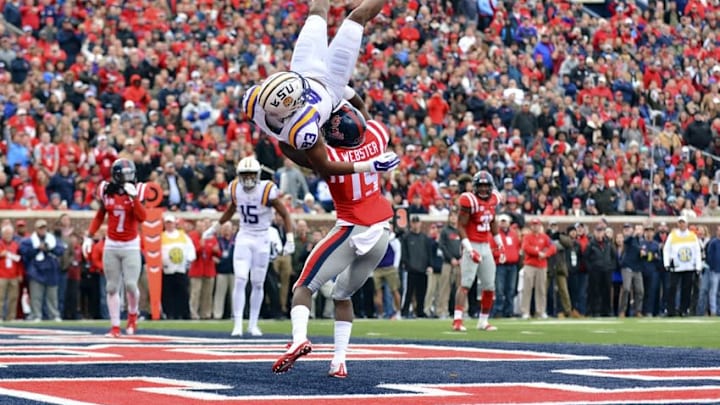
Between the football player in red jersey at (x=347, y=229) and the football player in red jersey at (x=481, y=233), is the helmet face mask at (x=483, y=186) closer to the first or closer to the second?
the football player in red jersey at (x=481, y=233)

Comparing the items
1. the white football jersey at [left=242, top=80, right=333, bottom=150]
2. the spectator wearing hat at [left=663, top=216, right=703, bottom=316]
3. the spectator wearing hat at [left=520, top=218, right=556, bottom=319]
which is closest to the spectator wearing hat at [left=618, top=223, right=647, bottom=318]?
the spectator wearing hat at [left=663, top=216, right=703, bottom=316]

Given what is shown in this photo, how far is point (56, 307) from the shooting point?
21.7 m

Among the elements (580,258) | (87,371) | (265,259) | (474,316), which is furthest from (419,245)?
(87,371)

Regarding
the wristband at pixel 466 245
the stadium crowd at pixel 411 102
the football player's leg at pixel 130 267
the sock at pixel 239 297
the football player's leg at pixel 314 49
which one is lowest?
the sock at pixel 239 297

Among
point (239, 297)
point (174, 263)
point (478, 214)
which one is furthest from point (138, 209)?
point (174, 263)

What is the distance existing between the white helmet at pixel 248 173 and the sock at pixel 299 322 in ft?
23.4

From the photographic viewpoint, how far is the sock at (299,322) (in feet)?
29.0

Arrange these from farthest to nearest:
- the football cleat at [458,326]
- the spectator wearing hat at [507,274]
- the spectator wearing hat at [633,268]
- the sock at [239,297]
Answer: the spectator wearing hat at [633,268], the spectator wearing hat at [507,274], the football cleat at [458,326], the sock at [239,297]

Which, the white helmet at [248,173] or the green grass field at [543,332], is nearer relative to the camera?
the green grass field at [543,332]

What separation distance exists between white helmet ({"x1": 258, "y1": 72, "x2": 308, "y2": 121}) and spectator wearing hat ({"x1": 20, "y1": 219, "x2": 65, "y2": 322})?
44.2 ft

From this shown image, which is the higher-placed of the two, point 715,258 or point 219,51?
point 219,51

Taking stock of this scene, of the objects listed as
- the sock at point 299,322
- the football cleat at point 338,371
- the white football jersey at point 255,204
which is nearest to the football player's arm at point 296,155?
the sock at point 299,322

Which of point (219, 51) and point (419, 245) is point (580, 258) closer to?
point (419, 245)

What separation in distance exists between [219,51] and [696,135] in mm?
10240
